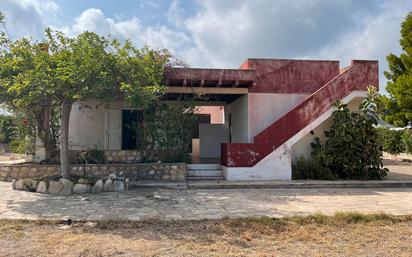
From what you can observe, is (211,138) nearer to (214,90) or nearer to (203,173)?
(214,90)

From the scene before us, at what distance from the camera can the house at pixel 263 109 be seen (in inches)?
449

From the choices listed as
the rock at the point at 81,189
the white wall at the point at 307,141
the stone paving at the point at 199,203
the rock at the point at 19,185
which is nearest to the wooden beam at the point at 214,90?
the white wall at the point at 307,141

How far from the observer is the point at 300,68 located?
41.8 ft

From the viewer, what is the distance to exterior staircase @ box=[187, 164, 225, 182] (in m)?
11.7

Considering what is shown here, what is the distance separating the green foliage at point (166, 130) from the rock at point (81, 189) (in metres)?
2.99

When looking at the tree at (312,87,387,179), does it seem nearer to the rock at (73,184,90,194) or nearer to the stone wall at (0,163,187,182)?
the stone wall at (0,163,187,182)

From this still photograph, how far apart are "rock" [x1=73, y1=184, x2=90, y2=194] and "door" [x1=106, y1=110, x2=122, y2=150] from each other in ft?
13.1

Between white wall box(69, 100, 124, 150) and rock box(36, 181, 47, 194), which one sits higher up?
white wall box(69, 100, 124, 150)

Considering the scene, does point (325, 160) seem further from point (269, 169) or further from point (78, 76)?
point (78, 76)

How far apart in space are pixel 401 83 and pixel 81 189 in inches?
615

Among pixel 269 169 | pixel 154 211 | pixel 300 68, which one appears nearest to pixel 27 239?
pixel 154 211

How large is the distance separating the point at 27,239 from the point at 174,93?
8.29m

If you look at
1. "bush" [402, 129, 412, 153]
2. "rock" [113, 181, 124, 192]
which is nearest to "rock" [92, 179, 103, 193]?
"rock" [113, 181, 124, 192]

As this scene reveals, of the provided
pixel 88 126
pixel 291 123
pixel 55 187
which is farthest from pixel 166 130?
pixel 291 123
